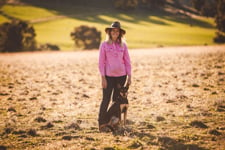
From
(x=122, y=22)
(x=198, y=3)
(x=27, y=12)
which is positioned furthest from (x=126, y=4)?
(x=198, y=3)

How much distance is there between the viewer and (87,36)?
46.7 metres

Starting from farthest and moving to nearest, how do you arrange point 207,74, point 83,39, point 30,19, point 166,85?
point 30,19 → point 83,39 → point 207,74 → point 166,85

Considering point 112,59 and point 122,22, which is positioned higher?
point 122,22

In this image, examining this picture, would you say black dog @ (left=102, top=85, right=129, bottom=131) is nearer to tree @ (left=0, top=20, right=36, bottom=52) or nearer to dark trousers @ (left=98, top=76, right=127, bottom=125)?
dark trousers @ (left=98, top=76, right=127, bottom=125)

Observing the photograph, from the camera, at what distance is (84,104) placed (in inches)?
395

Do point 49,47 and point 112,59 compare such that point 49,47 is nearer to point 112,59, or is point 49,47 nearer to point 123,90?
point 112,59

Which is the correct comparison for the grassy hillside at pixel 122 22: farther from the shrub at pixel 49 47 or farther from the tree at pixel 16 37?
the tree at pixel 16 37

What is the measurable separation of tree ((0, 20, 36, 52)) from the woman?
39360mm

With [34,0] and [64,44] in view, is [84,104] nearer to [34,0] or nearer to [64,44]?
[64,44]

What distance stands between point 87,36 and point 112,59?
40575mm

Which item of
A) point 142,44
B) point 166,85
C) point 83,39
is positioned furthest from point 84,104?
point 142,44

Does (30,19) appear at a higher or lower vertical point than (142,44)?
higher

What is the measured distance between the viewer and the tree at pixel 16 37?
43.3 m

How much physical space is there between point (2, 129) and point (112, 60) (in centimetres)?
332
